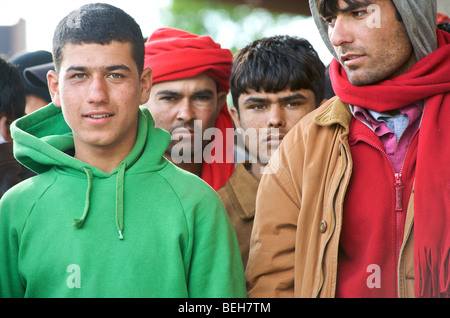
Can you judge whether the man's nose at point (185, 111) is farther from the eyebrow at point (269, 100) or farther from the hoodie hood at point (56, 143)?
the hoodie hood at point (56, 143)

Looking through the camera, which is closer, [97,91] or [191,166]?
[97,91]

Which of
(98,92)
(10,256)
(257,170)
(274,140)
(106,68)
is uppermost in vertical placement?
(106,68)

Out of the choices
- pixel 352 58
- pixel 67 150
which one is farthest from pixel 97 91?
pixel 352 58

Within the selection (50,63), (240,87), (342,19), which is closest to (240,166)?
(240,87)

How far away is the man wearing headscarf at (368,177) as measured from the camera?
7.80 feet

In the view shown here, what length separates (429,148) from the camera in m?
2.42

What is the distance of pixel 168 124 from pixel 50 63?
3.91 feet

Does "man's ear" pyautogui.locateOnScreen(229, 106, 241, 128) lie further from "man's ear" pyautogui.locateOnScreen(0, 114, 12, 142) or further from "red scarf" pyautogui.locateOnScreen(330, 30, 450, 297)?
"man's ear" pyautogui.locateOnScreen(0, 114, 12, 142)

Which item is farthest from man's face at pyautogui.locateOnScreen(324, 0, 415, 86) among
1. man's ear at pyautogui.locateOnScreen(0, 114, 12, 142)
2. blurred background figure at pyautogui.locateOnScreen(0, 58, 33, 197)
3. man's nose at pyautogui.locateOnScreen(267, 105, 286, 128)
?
man's ear at pyautogui.locateOnScreen(0, 114, 12, 142)

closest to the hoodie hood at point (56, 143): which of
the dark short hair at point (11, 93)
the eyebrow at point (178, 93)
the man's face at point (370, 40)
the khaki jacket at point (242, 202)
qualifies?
the khaki jacket at point (242, 202)

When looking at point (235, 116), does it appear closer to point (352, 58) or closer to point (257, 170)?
point (257, 170)

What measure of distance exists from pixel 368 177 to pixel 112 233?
1.03 meters

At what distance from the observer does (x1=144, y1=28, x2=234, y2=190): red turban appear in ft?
12.0

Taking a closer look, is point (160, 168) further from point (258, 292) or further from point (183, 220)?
point (258, 292)
